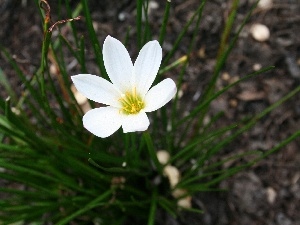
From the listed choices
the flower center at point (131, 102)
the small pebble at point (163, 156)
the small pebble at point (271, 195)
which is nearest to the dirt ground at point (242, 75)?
the small pebble at point (271, 195)

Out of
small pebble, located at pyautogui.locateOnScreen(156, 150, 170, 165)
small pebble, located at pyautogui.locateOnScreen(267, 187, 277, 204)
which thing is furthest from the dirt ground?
small pebble, located at pyautogui.locateOnScreen(156, 150, 170, 165)

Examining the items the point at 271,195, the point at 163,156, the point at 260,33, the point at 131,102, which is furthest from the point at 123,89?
the point at 260,33

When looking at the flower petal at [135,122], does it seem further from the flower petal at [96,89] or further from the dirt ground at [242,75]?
the dirt ground at [242,75]

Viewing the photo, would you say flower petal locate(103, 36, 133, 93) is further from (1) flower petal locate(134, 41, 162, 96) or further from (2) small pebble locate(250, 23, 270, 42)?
(2) small pebble locate(250, 23, 270, 42)

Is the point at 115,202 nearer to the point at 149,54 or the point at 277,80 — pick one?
the point at 149,54

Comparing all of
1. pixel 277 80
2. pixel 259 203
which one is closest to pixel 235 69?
pixel 277 80

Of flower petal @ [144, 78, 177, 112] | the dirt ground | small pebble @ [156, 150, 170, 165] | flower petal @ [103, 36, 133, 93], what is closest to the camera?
flower petal @ [144, 78, 177, 112]
